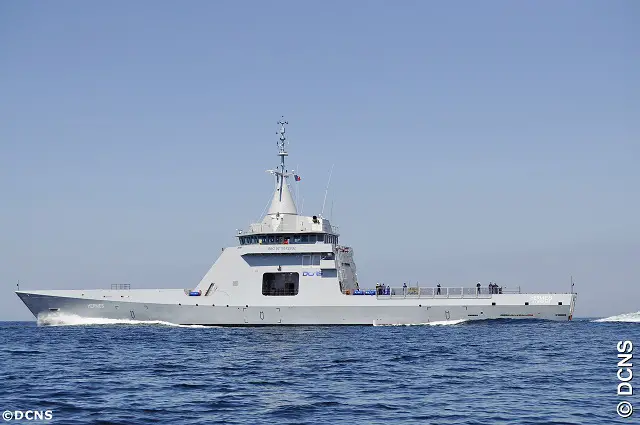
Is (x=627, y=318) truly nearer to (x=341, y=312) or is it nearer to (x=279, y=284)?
(x=341, y=312)

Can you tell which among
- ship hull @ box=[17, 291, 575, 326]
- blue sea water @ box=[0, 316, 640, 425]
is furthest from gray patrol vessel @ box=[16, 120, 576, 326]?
blue sea water @ box=[0, 316, 640, 425]

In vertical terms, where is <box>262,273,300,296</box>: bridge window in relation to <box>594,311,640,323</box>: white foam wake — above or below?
above

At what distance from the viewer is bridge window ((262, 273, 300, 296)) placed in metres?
44.4

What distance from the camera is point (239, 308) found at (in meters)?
43.4

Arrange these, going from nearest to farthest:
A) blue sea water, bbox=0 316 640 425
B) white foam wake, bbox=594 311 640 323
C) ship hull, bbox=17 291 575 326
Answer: blue sea water, bbox=0 316 640 425, ship hull, bbox=17 291 575 326, white foam wake, bbox=594 311 640 323

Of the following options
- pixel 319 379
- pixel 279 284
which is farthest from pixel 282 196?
pixel 319 379

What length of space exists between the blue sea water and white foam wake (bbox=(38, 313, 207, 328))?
9.77 meters

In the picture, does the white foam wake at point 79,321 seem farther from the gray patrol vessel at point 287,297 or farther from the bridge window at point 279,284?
the bridge window at point 279,284

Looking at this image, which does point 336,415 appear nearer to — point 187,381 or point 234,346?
point 187,381

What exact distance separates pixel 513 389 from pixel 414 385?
250cm

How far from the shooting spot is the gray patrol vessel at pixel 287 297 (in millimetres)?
42500

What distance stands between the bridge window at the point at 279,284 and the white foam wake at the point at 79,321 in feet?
15.3

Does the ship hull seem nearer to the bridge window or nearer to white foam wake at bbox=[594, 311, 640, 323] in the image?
the bridge window

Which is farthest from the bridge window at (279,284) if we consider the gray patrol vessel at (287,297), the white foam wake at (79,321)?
the white foam wake at (79,321)
